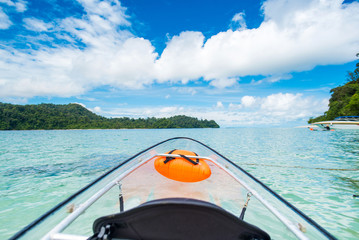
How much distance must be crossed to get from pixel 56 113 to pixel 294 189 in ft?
238

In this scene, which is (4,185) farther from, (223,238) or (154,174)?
(223,238)

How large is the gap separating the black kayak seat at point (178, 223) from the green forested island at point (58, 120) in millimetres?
67423

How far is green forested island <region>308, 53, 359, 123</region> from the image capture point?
33000mm

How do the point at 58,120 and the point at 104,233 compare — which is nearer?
the point at 104,233

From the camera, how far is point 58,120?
5694 cm

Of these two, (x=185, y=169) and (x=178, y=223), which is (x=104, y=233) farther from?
(x=185, y=169)

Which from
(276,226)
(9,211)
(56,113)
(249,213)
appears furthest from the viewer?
(56,113)

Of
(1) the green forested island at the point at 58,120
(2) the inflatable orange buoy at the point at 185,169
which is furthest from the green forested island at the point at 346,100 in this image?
(1) the green forested island at the point at 58,120

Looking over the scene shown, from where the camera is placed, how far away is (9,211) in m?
3.26

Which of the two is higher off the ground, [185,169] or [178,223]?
[178,223]

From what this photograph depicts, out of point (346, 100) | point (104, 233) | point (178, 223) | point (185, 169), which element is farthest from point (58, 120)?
point (346, 100)

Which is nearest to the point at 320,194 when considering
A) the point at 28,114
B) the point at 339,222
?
the point at 339,222

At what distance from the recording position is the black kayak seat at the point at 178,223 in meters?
0.90

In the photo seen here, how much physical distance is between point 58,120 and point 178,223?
68463 mm
